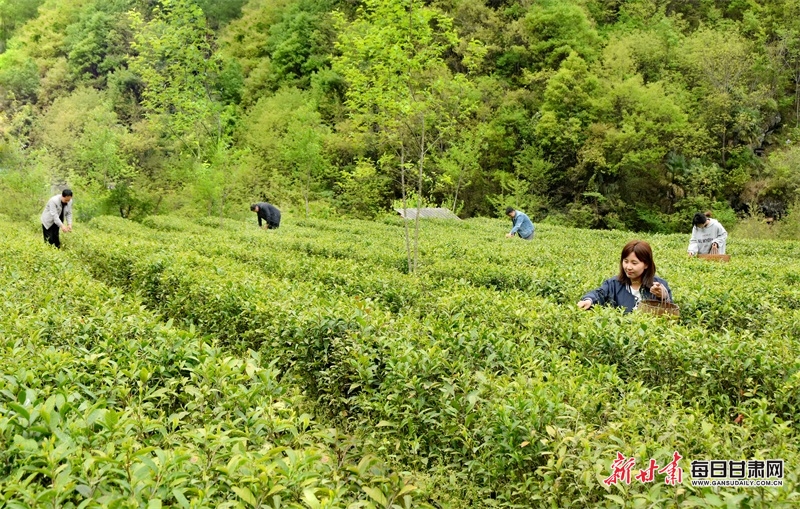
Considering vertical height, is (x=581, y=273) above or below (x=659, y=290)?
below

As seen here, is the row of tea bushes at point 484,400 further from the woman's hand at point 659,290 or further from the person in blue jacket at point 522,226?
the person in blue jacket at point 522,226

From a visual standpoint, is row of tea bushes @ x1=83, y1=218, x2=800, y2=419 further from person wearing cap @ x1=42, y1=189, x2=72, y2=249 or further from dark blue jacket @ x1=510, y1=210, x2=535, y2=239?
dark blue jacket @ x1=510, y1=210, x2=535, y2=239

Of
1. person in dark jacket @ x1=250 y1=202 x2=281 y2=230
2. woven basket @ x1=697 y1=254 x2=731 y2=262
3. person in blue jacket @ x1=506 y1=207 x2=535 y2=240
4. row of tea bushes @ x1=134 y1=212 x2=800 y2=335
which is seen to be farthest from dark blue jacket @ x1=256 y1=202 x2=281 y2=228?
woven basket @ x1=697 y1=254 x2=731 y2=262

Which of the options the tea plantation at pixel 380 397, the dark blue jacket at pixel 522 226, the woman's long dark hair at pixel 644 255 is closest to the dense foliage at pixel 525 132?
the dark blue jacket at pixel 522 226

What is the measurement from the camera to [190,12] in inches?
1220

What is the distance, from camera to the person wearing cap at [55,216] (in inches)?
448

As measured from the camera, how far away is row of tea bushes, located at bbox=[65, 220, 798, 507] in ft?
8.90

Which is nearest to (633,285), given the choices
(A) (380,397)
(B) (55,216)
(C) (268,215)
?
(A) (380,397)

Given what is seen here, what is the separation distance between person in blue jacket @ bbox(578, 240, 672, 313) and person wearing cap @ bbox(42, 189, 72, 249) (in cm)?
1070

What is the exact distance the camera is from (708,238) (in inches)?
426

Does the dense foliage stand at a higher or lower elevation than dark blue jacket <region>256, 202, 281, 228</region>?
higher

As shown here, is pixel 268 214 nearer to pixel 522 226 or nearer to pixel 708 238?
pixel 522 226

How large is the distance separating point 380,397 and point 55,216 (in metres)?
10.5

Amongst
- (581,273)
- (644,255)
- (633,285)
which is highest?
(644,255)
